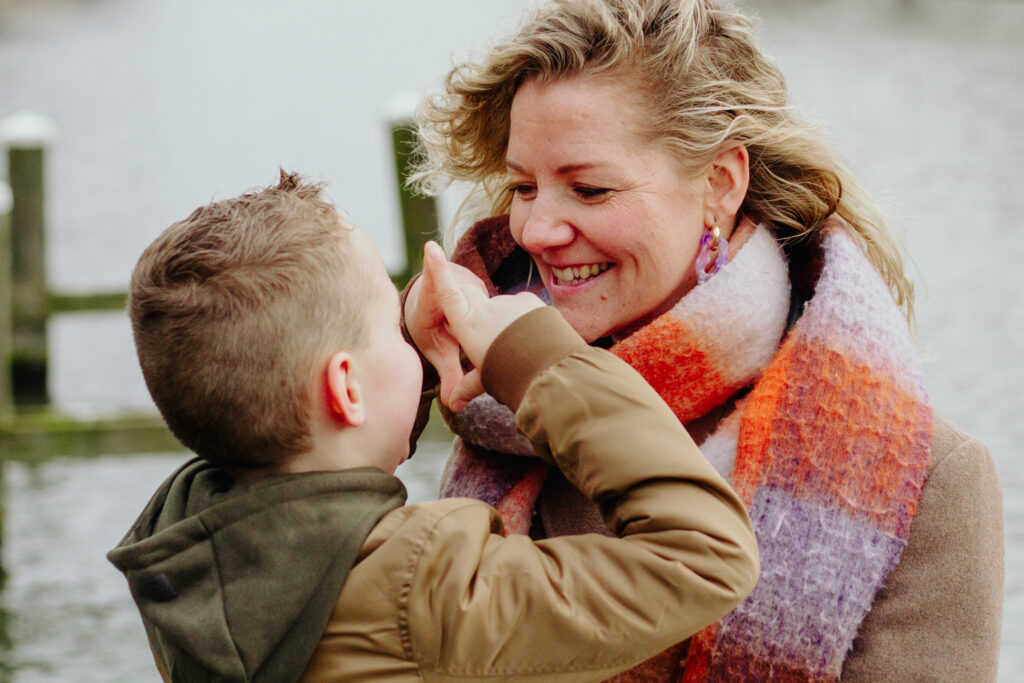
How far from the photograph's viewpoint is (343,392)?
63.9 inches

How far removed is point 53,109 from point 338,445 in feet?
50.7

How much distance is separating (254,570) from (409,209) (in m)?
3.59

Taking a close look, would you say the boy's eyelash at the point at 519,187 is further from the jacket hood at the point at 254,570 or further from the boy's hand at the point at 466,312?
the jacket hood at the point at 254,570

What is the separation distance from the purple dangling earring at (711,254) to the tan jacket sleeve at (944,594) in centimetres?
47

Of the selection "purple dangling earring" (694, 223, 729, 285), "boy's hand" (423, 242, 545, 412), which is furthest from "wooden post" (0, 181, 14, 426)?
"purple dangling earring" (694, 223, 729, 285)

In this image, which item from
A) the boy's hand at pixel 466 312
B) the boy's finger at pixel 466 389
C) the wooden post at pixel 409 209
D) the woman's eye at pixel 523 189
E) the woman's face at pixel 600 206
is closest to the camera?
the boy's hand at pixel 466 312

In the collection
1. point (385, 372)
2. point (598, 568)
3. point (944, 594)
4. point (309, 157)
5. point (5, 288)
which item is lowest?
point (309, 157)

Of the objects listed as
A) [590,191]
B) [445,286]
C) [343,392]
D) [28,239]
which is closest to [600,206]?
[590,191]

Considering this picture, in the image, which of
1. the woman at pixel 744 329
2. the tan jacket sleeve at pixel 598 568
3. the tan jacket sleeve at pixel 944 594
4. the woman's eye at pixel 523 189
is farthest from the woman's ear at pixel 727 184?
the tan jacket sleeve at pixel 598 568

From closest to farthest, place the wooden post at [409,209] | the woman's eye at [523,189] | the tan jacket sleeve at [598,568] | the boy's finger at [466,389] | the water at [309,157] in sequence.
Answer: the tan jacket sleeve at [598,568] → the boy's finger at [466,389] → the woman's eye at [523,189] → the wooden post at [409,209] → the water at [309,157]

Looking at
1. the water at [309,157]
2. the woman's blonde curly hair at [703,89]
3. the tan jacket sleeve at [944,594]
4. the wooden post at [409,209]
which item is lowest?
the water at [309,157]

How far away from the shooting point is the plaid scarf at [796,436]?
1.79 m

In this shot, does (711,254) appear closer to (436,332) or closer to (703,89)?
(703,89)

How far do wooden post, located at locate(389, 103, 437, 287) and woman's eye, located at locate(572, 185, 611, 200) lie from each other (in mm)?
2739
